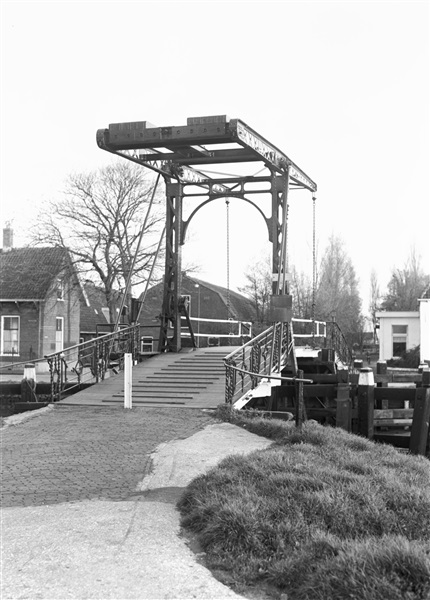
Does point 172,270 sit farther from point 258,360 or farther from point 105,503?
point 105,503

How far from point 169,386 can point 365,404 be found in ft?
13.0

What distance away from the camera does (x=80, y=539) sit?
5852 millimetres

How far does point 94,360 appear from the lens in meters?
16.1

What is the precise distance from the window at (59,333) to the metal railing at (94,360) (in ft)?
82.8

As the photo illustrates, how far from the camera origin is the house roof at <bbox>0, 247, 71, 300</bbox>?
40.3 meters

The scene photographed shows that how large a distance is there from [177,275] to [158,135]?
15.6ft

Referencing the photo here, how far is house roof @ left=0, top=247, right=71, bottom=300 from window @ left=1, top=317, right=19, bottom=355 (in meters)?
1.35

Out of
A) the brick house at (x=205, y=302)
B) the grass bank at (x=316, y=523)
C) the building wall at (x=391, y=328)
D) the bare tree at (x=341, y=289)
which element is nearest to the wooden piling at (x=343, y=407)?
the grass bank at (x=316, y=523)

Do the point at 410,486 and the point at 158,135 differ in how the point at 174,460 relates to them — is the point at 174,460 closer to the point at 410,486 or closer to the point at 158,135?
the point at 410,486

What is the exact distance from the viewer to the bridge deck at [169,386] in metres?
13.8

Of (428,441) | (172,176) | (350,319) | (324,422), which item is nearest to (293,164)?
(172,176)

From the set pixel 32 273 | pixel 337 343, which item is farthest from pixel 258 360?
pixel 32 273

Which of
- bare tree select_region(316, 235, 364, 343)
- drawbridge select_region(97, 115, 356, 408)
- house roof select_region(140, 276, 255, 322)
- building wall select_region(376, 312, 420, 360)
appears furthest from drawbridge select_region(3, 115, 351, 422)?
bare tree select_region(316, 235, 364, 343)

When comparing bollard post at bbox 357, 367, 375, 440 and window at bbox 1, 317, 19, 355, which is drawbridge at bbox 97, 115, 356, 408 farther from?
window at bbox 1, 317, 19, 355
